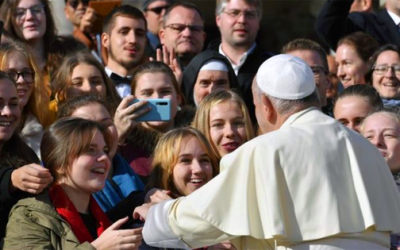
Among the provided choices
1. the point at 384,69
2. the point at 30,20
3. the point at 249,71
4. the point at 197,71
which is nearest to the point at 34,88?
the point at 30,20

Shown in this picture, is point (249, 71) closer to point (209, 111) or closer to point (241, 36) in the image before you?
point (241, 36)

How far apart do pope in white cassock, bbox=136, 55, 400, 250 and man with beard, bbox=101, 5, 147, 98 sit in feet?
11.2

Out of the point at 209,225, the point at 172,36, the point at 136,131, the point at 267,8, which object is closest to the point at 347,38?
the point at 172,36

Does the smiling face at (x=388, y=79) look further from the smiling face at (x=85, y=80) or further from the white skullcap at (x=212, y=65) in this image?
the smiling face at (x=85, y=80)

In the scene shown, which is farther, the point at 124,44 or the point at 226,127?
the point at 124,44

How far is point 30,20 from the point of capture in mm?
9281

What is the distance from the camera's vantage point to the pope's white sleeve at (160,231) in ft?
20.4

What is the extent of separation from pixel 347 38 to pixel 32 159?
3.92 meters

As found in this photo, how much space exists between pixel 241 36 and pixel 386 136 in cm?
244

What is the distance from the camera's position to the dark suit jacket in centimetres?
1052

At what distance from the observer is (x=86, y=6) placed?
36.6 ft

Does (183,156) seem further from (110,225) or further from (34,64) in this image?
(34,64)

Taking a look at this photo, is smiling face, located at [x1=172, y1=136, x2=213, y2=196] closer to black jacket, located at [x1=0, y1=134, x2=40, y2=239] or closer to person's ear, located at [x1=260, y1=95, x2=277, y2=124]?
black jacket, located at [x1=0, y1=134, x2=40, y2=239]

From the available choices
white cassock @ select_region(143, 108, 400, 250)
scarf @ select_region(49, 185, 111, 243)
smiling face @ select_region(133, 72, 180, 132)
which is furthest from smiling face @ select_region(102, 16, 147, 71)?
white cassock @ select_region(143, 108, 400, 250)
